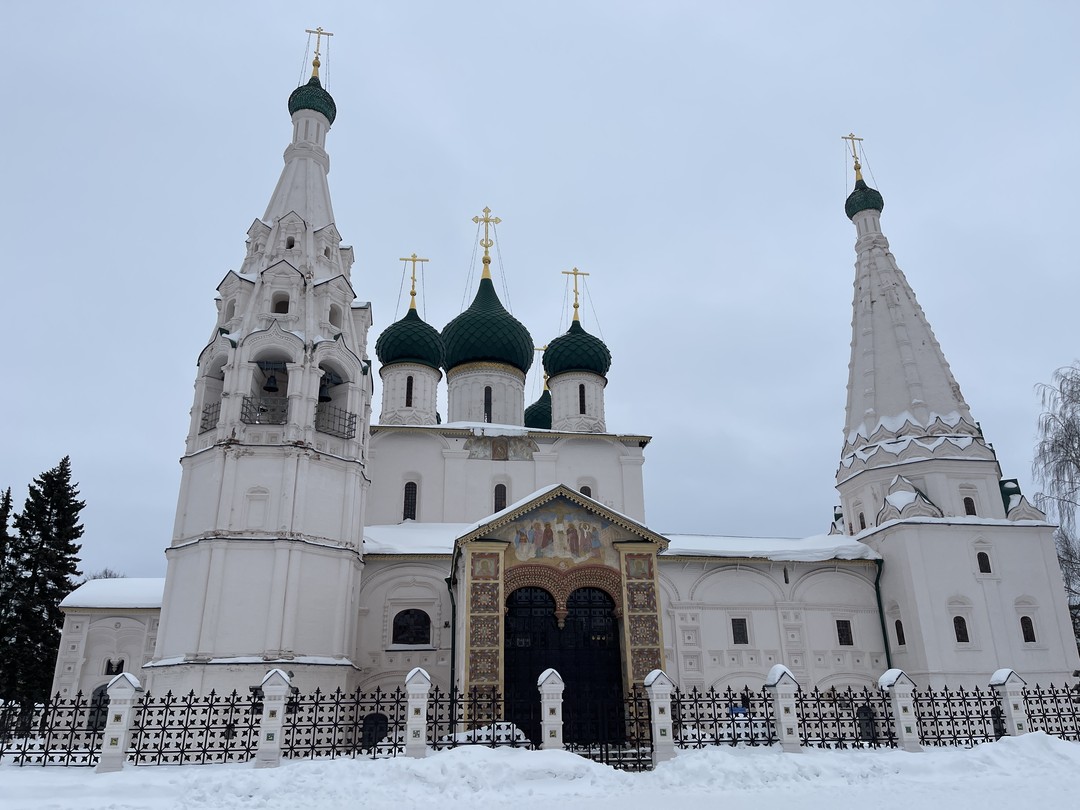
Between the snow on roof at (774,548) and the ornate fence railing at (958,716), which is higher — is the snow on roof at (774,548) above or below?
above

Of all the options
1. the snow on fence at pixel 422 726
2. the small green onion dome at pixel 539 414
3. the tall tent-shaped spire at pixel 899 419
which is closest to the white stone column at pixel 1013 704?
the snow on fence at pixel 422 726

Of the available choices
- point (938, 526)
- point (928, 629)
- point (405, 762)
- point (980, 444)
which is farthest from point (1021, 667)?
point (405, 762)

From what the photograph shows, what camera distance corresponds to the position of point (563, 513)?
15.4 m

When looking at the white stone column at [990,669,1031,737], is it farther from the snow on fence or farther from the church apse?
the church apse

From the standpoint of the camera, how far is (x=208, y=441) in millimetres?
18031

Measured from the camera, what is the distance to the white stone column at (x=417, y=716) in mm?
10586

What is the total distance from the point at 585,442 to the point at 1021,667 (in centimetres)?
1270

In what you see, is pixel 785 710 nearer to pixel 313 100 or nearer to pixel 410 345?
pixel 410 345

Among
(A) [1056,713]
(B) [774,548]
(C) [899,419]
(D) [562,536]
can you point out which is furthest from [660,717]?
(C) [899,419]

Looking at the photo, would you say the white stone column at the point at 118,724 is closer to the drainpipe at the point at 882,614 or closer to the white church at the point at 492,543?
the white church at the point at 492,543

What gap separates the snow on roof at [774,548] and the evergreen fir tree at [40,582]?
801 inches

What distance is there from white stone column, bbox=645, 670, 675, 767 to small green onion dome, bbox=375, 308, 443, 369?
16428mm

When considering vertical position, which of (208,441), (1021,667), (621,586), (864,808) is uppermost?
(208,441)

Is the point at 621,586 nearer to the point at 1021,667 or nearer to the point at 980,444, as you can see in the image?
the point at 1021,667
